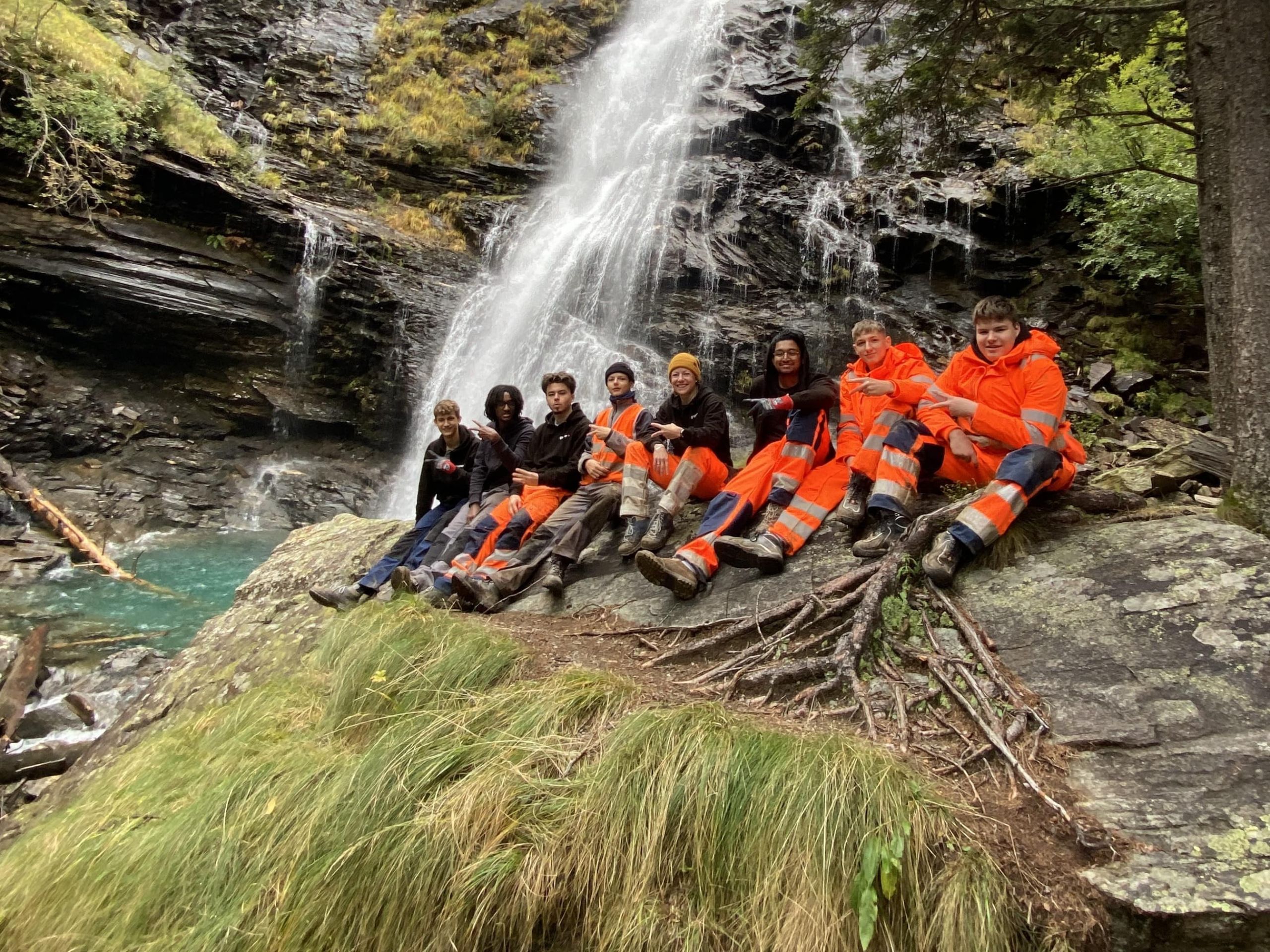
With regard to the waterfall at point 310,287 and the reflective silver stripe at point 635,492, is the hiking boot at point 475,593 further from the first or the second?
the waterfall at point 310,287

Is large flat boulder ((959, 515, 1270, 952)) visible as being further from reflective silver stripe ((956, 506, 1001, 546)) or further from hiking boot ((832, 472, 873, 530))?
hiking boot ((832, 472, 873, 530))

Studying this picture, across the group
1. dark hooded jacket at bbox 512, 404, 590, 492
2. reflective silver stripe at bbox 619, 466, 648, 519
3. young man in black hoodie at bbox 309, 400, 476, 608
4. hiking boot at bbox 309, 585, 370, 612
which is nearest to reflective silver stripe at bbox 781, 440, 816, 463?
reflective silver stripe at bbox 619, 466, 648, 519

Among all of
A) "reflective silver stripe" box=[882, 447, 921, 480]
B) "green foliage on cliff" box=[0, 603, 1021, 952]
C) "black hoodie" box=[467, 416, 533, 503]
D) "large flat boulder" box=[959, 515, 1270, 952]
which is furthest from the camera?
"black hoodie" box=[467, 416, 533, 503]

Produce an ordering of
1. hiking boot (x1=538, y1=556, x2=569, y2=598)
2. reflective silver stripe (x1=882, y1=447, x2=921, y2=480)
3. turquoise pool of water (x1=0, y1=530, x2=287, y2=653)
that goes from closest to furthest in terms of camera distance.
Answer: reflective silver stripe (x1=882, y1=447, x2=921, y2=480)
hiking boot (x1=538, y1=556, x2=569, y2=598)
turquoise pool of water (x1=0, y1=530, x2=287, y2=653)

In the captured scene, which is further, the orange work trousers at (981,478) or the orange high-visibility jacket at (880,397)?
the orange high-visibility jacket at (880,397)

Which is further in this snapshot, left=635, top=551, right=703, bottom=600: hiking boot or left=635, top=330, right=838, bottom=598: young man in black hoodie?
left=635, top=330, right=838, bottom=598: young man in black hoodie

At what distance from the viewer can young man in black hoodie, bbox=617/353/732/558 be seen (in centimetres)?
486

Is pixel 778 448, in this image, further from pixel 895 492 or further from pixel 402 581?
pixel 402 581

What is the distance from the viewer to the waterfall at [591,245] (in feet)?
42.4

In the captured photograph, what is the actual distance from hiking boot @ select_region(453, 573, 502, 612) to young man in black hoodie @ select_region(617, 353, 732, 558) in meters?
1.00

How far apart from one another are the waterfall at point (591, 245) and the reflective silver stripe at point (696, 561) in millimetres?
8015

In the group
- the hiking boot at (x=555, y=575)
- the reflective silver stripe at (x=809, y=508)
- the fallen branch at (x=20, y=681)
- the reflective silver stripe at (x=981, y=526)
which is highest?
the reflective silver stripe at (x=981, y=526)

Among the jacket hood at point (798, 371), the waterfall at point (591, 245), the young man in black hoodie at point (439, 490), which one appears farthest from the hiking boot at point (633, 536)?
the waterfall at point (591, 245)

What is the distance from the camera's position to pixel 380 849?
2105 millimetres
